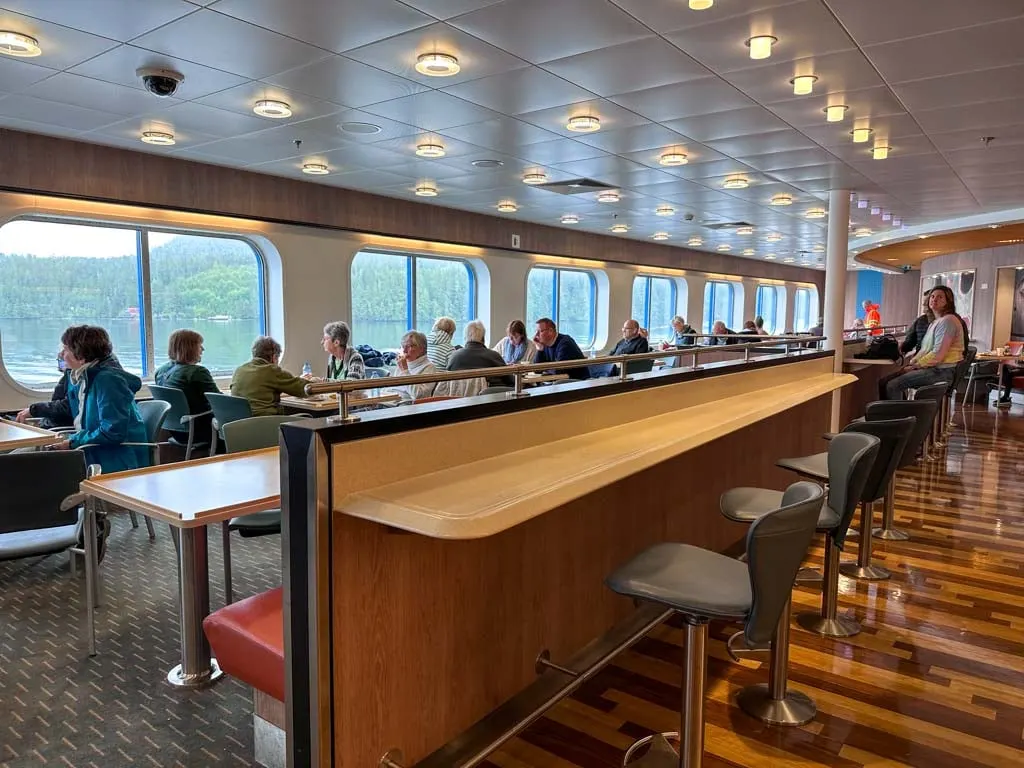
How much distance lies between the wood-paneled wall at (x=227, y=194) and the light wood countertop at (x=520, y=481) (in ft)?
17.3

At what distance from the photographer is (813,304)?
22469 millimetres

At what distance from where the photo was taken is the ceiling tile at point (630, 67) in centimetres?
365

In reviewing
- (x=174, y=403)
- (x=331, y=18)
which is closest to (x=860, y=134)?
(x=331, y=18)

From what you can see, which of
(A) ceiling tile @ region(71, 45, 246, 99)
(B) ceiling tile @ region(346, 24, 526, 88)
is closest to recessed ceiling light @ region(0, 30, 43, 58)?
(A) ceiling tile @ region(71, 45, 246, 99)

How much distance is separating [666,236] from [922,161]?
245 inches

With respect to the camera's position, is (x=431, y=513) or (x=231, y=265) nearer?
(x=431, y=513)

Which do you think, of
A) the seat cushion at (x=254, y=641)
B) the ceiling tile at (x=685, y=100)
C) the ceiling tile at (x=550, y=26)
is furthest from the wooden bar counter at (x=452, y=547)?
the ceiling tile at (x=685, y=100)

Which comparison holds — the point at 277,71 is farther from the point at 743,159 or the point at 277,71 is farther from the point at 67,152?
the point at 743,159

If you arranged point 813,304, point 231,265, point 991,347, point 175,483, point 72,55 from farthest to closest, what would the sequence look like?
point 813,304
point 991,347
point 231,265
point 72,55
point 175,483

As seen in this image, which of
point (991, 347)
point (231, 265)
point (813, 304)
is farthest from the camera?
point (813, 304)

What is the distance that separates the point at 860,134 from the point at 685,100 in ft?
5.59

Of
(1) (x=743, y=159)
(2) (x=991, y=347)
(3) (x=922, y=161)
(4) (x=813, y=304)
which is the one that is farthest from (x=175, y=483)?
(4) (x=813, y=304)

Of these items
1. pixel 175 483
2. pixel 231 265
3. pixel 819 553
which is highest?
pixel 231 265

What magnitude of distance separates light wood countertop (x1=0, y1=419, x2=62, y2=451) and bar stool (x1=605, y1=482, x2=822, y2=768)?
10.4ft
